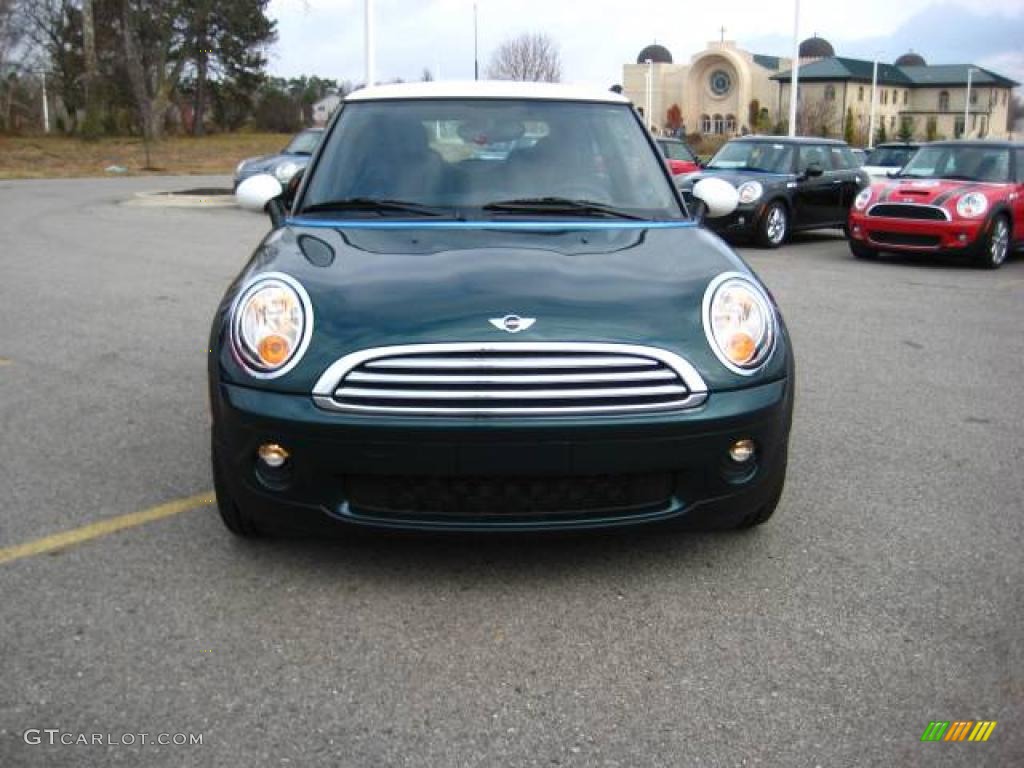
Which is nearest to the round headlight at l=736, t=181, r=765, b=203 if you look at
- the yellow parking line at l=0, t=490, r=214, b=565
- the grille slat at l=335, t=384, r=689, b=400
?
the yellow parking line at l=0, t=490, r=214, b=565

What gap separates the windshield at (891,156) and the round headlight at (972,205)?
28.0 feet

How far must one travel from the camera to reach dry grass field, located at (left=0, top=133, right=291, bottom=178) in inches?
1385

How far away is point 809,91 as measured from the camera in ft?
315

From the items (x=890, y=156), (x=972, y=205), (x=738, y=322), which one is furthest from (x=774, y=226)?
(x=738, y=322)

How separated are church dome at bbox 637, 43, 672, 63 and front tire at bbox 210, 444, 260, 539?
113 metres

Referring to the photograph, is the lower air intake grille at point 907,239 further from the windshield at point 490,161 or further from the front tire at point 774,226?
the windshield at point 490,161

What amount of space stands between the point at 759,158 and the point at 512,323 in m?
13.1

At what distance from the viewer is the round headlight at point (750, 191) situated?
14500 millimetres

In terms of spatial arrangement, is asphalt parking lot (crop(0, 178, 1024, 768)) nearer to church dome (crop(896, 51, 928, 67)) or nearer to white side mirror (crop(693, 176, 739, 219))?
white side mirror (crop(693, 176, 739, 219))

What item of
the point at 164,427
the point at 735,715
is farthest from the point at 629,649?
the point at 164,427

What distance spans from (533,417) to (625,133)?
6.89 ft

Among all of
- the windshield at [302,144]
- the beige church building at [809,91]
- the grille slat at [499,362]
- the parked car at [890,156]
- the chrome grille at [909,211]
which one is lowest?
the chrome grille at [909,211]

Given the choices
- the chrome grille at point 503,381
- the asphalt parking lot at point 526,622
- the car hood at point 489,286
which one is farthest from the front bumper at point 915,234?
the chrome grille at point 503,381

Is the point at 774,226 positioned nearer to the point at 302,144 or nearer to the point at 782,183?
the point at 782,183
